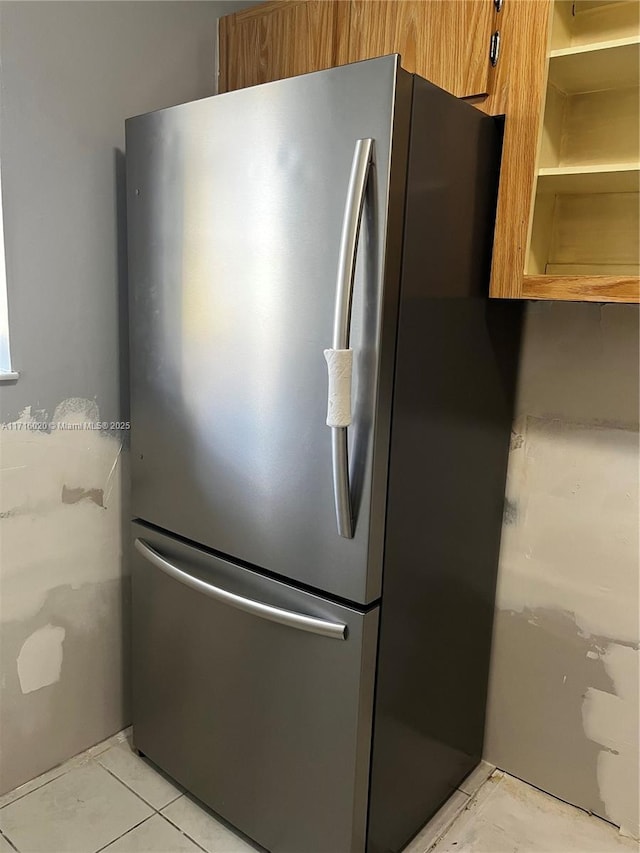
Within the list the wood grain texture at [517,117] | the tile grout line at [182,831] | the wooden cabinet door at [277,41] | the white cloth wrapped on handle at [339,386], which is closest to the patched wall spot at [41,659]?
the tile grout line at [182,831]

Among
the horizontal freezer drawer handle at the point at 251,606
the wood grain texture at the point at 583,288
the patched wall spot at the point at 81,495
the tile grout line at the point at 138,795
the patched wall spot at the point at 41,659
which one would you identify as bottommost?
the tile grout line at the point at 138,795

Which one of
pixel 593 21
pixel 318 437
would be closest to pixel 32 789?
pixel 318 437

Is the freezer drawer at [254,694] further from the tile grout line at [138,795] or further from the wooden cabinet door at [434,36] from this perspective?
the wooden cabinet door at [434,36]

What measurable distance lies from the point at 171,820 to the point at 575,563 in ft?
3.97

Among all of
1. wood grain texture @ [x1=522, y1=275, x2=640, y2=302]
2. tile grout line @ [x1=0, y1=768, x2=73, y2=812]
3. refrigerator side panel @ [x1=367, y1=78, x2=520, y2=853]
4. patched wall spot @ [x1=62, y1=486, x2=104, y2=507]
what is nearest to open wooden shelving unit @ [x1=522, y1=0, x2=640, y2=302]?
wood grain texture @ [x1=522, y1=275, x2=640, y2=302]

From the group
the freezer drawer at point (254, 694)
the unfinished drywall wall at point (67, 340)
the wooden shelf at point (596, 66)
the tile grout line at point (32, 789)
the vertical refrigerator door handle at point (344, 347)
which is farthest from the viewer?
the tile grout line at point (32, 789)

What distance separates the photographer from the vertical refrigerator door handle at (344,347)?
118 cm

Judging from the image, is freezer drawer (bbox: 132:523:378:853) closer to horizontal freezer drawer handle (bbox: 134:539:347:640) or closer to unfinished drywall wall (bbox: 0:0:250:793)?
horizontal freezer drawer handle (bbox: 134:539:347:640)

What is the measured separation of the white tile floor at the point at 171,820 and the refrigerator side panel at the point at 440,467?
0.30 ft

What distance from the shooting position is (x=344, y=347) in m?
1.23

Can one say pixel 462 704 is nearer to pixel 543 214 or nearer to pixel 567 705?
pixel 567 705

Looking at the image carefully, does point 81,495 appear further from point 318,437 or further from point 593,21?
point 593,21

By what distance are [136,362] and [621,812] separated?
1675mm

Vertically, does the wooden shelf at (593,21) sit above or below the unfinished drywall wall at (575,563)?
above
